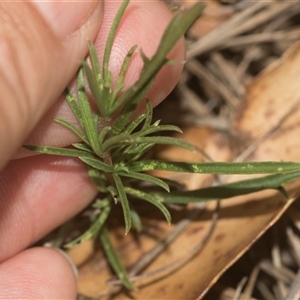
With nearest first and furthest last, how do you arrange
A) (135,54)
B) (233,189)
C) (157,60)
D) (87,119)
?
(157,60), (87,119), (135,54), (233,189)

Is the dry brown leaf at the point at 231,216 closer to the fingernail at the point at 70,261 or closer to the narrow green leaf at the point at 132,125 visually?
the fingernail at the point at 70,261

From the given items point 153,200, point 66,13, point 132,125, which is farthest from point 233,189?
point 66,13

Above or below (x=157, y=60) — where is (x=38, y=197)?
below

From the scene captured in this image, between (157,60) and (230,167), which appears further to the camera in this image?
(230,167)

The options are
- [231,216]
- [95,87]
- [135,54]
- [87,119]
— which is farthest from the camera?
[231,216]

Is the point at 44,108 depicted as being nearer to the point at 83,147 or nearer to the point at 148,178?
the point at 83,147

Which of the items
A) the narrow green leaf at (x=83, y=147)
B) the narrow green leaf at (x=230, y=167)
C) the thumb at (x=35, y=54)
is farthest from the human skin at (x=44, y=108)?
the narrow green leaf at (x=230, y=167)

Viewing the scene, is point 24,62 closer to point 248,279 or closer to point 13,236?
point 13,236
